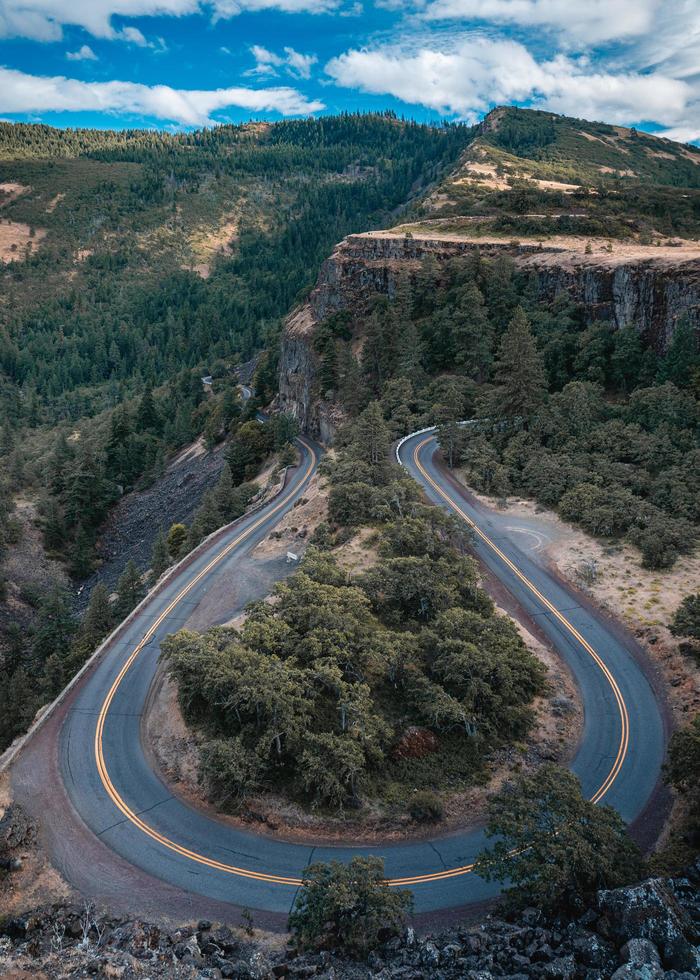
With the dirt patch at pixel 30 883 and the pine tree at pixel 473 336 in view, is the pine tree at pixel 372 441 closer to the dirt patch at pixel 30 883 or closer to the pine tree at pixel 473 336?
the pine tree at pixel 473 336

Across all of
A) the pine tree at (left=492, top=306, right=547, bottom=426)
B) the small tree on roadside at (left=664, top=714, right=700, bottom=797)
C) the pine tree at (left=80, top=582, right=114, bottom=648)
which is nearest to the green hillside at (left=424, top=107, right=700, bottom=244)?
the pine tree at (left=492, top=306, right=547, bottom=426)

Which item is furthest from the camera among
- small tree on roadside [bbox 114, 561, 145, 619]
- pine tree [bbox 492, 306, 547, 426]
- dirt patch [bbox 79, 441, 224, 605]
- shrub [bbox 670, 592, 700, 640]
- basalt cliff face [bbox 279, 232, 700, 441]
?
dirt patch [bbox 79, 441, 224, 605]

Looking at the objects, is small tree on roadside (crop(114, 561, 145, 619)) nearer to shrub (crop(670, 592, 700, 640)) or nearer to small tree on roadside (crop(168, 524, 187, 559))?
small tree on roadside (crop(168, 524, 187, 559))

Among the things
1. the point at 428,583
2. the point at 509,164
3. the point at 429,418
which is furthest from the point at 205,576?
the point at 509,164

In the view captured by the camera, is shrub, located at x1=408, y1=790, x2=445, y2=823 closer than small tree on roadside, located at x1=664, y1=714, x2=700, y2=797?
No

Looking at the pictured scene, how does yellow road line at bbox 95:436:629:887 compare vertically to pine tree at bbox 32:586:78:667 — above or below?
above

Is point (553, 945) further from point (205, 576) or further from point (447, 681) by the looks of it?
point (205, 576)
